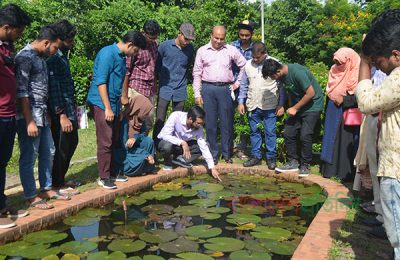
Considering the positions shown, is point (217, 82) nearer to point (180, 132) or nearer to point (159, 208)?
point (180, 132)

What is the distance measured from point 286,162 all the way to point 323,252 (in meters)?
3.11

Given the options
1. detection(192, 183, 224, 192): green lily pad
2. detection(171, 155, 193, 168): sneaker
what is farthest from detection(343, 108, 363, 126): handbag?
detection(171, 155, 193, 168): sneaker

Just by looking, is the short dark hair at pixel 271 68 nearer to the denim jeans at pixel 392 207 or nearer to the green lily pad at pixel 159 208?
the green lily pad at pixel 159 208

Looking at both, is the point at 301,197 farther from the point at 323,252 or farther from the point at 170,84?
the point at 170,84

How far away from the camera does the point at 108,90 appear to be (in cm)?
470

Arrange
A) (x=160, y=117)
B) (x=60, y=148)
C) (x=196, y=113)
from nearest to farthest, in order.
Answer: (x=60, y=148)
(x=196, y=113)
(x=160, y=117)

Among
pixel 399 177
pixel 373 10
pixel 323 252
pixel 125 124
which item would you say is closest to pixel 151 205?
pixel 125 124

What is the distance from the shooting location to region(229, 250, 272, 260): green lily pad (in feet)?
10.5

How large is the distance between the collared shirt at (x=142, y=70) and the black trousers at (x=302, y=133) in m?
1.94

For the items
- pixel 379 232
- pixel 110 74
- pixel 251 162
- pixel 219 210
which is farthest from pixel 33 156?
pixel 379 232

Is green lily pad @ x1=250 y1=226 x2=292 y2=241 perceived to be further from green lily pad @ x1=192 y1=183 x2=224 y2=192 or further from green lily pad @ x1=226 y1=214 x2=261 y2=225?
green lily pad @ x1=192 y1=183 x2=224 y2=192

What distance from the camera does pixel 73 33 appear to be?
4344 millimetres

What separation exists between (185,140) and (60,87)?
6.11 feet

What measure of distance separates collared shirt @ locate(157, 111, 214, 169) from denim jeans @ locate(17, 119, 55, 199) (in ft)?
5.38
